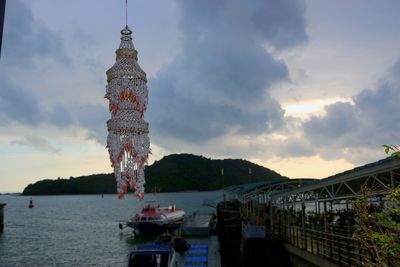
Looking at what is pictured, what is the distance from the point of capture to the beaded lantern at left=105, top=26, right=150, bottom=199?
1509 cm

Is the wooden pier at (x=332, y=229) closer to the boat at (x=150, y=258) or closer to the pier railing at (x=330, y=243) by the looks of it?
the pier railing at (x=330, y=243)

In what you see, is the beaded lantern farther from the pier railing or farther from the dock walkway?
the dock walkway

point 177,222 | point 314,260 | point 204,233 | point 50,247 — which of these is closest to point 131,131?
point 314,260

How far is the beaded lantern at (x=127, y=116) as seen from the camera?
49.5 feet

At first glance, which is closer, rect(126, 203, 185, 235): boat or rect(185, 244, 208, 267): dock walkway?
rect(185, 244, 208, 267): dock walkway

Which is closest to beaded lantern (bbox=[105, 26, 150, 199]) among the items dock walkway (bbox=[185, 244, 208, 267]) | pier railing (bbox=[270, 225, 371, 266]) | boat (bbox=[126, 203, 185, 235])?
pier railing (bbox=[270, 225, 371, 266])

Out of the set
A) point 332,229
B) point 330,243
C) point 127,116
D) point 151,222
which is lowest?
point 151,222

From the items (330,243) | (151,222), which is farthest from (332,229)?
(151,222)

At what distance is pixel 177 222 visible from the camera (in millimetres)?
66750

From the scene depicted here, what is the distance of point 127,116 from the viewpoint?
15.2 metres

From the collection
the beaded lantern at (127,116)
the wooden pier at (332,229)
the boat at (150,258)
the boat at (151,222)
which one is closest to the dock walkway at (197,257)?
the wooden pier at (332,229)

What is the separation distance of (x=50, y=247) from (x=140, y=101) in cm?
4589

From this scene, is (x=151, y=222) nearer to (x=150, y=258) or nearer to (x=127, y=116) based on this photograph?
(x=150, y=258)

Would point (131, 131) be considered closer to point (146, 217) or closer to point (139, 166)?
point (139, 166)
